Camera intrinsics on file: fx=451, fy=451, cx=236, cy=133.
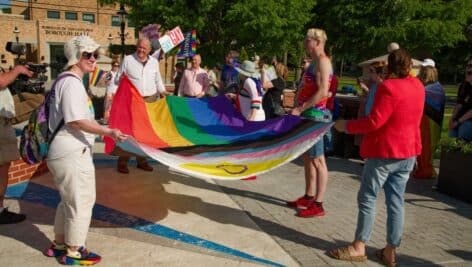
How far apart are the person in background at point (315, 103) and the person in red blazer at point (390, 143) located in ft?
2.71

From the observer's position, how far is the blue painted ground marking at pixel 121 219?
421cm

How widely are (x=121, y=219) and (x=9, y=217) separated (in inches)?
44.8

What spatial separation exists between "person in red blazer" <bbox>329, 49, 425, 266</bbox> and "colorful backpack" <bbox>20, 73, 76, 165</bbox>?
2.40 m

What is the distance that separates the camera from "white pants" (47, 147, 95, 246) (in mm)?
3570

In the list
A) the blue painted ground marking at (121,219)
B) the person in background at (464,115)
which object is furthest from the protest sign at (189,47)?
the person in background at (464,115)

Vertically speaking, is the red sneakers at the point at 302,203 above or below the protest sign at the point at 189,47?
below

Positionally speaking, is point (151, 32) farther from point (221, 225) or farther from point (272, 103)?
point (221, 225)

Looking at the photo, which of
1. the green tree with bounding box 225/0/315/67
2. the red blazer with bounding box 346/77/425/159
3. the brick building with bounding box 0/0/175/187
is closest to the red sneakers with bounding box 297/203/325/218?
the red blazer with bounding box 346/77/425/159

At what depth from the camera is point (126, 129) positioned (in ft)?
16.3

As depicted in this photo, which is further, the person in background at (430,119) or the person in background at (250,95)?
the person in background at (430,119)

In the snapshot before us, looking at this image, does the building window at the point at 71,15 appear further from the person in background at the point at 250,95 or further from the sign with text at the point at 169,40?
the person in background at the point at 250,95

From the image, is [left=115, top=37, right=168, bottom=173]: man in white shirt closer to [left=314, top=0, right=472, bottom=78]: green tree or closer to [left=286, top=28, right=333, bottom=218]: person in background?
[left=286, top=28, right=333, bottom=218]: person in background

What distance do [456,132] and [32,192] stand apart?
19.4ft

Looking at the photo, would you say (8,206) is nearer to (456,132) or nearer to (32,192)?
(32,192)
